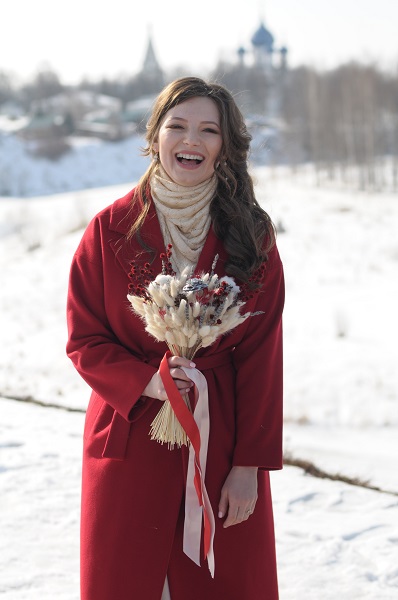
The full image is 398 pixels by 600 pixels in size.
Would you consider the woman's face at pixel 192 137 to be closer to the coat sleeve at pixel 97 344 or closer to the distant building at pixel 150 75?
the coat sleeve at pixel 97 344

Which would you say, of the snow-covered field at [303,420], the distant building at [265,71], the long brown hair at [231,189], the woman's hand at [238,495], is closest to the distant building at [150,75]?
the distant building at [265,71]

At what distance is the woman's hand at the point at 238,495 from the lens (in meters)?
2.03

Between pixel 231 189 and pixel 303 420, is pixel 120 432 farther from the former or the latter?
pixel 303 420

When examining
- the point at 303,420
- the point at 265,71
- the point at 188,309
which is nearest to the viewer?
the point at 188,309

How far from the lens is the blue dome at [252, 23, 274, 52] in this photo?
90.3 meters

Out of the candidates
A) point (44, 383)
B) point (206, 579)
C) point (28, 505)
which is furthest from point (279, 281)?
point (44, 383)

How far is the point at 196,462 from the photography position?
1967 millimetres

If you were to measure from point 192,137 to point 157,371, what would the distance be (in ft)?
2.09

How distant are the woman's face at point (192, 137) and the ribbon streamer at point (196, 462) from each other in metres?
0.51

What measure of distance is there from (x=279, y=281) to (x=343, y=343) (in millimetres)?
8397

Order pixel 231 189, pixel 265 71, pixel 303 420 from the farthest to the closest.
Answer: pixel 265 71 → pixel 303 420 → pixel 231 189

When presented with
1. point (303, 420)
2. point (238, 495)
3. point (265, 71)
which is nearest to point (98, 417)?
point (238, 495)

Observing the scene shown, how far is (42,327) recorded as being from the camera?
41.4 ft

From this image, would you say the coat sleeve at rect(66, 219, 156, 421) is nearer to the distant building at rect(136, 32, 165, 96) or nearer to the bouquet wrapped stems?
the bouquet wrapped stems
